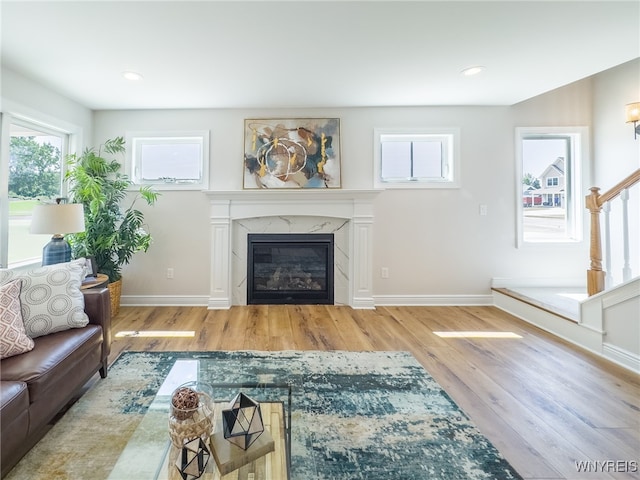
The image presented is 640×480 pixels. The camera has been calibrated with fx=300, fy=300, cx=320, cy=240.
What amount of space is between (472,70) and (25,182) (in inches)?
170

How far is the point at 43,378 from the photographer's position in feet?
4.57

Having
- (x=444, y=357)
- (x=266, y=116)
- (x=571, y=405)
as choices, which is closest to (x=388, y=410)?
(x=444, y=357)

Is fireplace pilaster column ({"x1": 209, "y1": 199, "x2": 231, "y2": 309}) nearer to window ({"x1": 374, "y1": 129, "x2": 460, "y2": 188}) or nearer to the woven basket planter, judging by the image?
the woven basket planter

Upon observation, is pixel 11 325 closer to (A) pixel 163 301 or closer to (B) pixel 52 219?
(B) pixel 52 219

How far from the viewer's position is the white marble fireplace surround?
3647mm

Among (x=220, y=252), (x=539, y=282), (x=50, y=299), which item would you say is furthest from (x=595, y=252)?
(x=50, y=299)

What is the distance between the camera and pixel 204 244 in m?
3.74

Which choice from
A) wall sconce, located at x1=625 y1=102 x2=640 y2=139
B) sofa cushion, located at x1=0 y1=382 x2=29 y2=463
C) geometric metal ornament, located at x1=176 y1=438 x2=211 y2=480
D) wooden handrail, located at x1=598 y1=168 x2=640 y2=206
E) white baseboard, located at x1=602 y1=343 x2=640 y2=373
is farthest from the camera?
wall sconce, located at x1=625 y1=102 x2=640 y2=139

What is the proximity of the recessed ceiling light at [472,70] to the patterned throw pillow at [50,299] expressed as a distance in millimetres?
3492

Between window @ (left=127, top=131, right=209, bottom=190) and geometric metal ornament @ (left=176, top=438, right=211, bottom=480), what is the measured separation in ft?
10.4

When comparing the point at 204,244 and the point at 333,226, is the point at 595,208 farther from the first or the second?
the point at 204,244

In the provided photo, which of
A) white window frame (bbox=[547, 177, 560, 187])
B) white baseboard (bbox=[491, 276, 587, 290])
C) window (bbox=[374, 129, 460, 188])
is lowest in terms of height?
white baseboard (bbox=[491, 276, 587, 290])

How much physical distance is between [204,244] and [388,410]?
9.42ft

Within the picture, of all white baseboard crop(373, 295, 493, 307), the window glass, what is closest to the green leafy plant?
the window glass
